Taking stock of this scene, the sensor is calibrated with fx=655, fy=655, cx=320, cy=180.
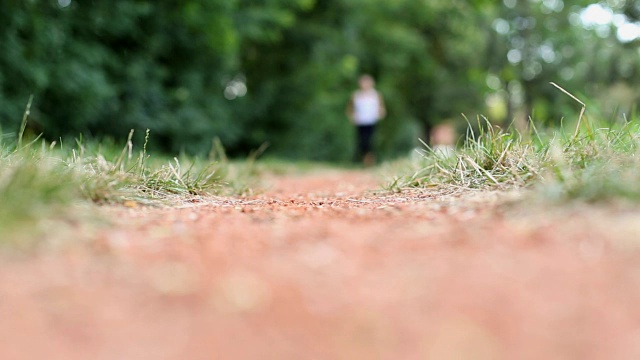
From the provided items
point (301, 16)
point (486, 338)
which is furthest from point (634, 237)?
point (301, 16)

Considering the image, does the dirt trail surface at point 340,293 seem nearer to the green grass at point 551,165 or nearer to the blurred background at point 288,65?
the green grass at point 551,165

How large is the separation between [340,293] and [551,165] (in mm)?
1557

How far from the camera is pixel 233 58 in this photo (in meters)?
12.9

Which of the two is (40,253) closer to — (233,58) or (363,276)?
(363,276)

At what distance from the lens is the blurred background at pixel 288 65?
29.4ft

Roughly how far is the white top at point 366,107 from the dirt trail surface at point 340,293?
352 inches

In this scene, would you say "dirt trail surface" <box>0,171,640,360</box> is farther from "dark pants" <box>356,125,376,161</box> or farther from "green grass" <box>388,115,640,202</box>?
"dark pants" <box>356,125,376,161</box>

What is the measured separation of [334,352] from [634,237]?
942 millimetres

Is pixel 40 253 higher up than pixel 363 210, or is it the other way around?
pixel 40 253

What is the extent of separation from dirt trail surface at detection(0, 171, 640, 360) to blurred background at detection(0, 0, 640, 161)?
211cm

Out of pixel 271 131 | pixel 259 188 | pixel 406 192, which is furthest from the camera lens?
pixel 271 131

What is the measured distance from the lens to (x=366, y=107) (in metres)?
10.9

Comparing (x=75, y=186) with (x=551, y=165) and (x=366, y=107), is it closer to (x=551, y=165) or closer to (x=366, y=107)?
(x=551, y=165)

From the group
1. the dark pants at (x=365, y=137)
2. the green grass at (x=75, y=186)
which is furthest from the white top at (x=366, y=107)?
the green grass at (x=75, y=186)
